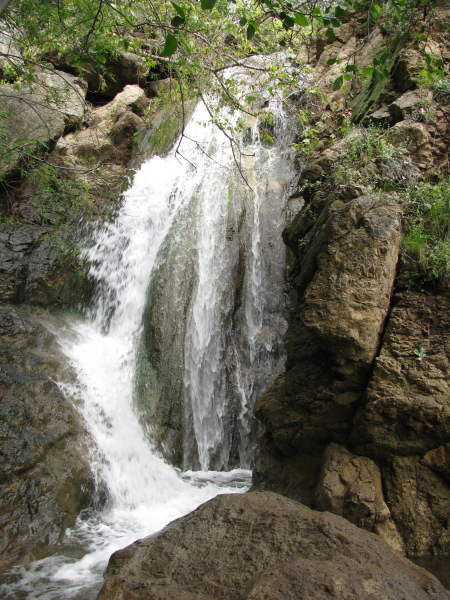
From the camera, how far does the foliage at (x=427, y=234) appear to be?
4922 millimetres

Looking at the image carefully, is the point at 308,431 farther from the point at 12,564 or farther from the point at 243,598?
the point at 12,564

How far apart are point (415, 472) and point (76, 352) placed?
5836 mm

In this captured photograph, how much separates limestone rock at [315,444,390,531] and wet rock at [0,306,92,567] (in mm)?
3056

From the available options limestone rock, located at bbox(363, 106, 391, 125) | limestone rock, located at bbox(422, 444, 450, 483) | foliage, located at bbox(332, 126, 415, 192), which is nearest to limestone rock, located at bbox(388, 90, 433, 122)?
limestone rock, located at bbox(363, 106, 391, 125)

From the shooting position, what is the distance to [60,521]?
5043mm

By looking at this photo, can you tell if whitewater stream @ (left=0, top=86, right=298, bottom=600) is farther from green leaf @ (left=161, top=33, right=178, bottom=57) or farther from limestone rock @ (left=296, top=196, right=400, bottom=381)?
green leaf @ (left=161, top=33, right=178, bottom=57)

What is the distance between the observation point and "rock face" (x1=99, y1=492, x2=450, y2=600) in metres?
2.54

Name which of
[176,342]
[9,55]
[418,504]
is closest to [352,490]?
[418,504]

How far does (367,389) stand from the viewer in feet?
15.3

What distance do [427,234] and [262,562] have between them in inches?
163

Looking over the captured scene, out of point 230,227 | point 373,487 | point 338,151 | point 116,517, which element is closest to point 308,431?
point 373,487

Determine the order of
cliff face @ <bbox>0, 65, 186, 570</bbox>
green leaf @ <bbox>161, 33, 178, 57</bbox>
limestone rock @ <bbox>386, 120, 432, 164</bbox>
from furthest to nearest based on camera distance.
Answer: limestone rock @ <bbox>386, 120, 432, 164</bbox> → cliff face @ <bbox>0, 65, 186, 570</bbox> → green leaf @ <bbox>161, 33, 178, 57</bbox>

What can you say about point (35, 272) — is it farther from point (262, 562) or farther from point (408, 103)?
point (262, 562)

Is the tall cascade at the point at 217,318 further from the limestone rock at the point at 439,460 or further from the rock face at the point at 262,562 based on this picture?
the rock face at the point at 262,562
